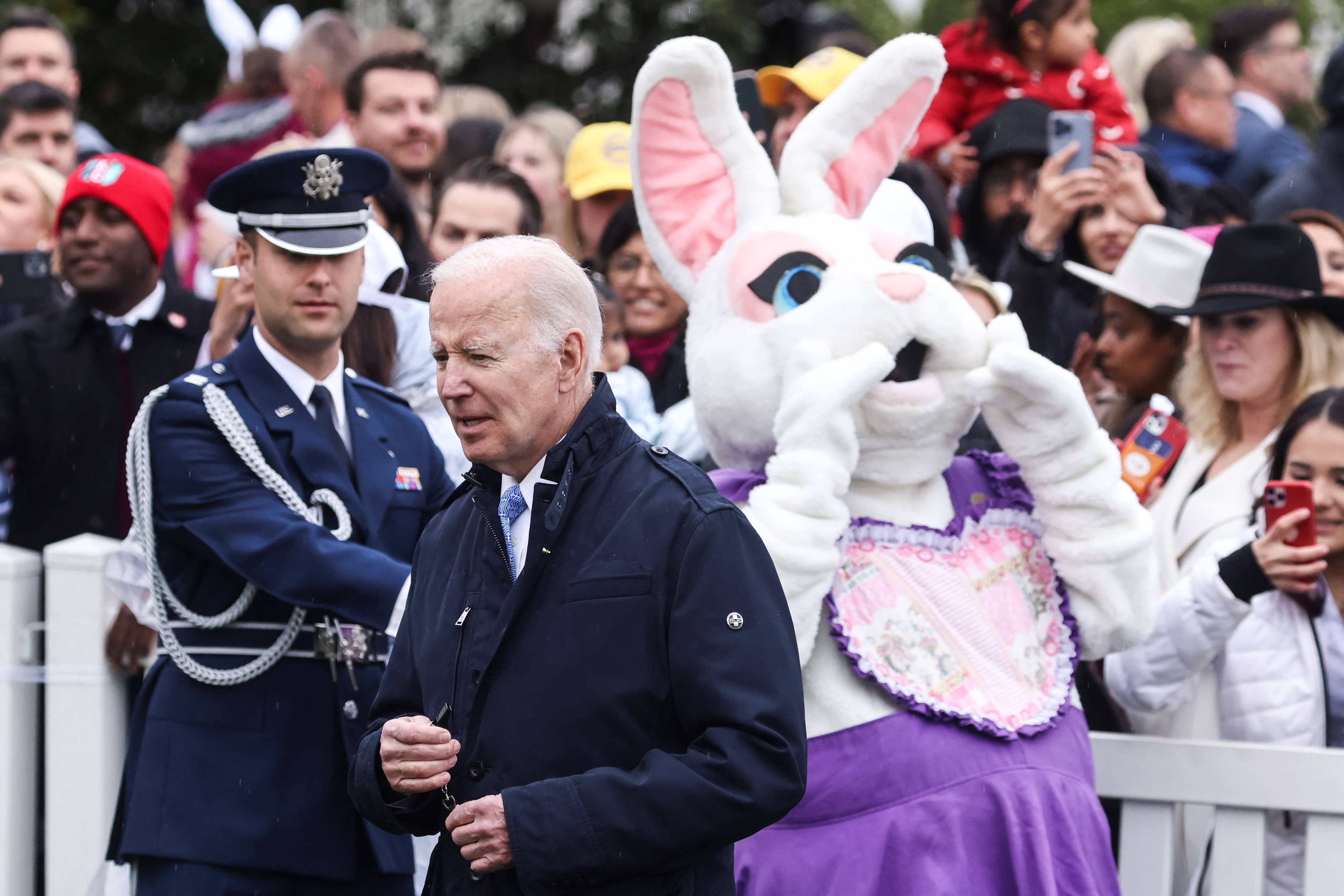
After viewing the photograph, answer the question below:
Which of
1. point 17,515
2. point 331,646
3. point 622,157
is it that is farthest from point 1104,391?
point 17,515

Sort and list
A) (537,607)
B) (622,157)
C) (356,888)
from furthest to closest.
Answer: (622,157)
(356,888)
(537,607)

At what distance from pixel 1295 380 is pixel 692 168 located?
1.92m

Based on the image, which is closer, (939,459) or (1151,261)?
(939,459)

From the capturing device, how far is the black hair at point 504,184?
19.2ft

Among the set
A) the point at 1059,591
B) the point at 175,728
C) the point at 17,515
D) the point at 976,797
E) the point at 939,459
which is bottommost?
the point at 17,515

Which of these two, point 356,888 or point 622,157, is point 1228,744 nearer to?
point 356,888

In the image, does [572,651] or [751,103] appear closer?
[572,651]

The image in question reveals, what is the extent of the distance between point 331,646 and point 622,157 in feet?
10.7

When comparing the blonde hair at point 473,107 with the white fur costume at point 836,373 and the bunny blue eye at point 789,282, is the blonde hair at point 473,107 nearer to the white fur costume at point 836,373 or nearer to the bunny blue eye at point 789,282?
the white fur costume at point 836,373

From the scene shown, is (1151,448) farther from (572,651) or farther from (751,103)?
(572,651)

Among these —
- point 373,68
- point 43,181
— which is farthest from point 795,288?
point 43,181

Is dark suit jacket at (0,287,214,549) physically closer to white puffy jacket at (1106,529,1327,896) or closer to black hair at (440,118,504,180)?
black hair at (440,118,504,180)

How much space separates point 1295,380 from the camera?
4.80 m

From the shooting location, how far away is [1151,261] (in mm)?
5312
